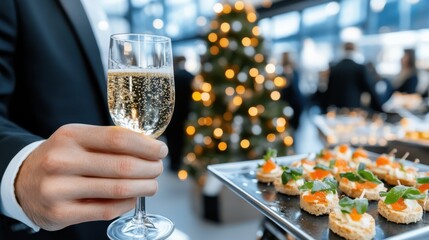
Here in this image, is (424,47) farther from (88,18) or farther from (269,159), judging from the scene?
(88,18)

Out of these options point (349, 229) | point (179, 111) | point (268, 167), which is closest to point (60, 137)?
point (349, 229)

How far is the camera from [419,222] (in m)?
0.95

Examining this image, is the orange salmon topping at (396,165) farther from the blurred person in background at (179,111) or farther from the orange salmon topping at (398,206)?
the blurred person in background at (179,111)

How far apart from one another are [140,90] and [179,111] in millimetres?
4444

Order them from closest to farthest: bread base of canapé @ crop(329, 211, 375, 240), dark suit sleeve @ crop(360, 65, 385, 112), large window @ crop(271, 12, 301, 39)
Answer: bread base of canapé @ crop(329, 211, 375, 240), dark suit sleeve @ crop(360, 65, 385, 112), large window @ crop(271, 12, 301, 39)

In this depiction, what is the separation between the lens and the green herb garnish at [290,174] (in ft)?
3.33

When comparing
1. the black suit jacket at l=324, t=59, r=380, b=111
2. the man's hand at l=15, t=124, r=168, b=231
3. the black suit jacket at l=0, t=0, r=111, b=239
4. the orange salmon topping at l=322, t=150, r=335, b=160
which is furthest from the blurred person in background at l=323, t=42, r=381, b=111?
the man's hand at l=15, t=124, r=168, b=231

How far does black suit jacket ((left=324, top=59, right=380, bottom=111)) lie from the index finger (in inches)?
179

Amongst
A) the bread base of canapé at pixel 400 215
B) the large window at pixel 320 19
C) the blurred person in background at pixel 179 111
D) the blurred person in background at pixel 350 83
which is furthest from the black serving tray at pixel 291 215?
the large window at pixel 320 19

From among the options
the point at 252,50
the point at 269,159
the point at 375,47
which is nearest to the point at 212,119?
the point at 252,50

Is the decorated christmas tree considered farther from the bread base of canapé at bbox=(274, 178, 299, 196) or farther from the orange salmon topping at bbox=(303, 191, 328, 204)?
the orange salmon topping at bbox=(303, 191, 328, 204)

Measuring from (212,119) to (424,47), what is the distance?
4.44m

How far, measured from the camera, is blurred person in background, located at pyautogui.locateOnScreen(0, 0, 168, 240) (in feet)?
1.77

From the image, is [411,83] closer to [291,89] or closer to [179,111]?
[291,89]
